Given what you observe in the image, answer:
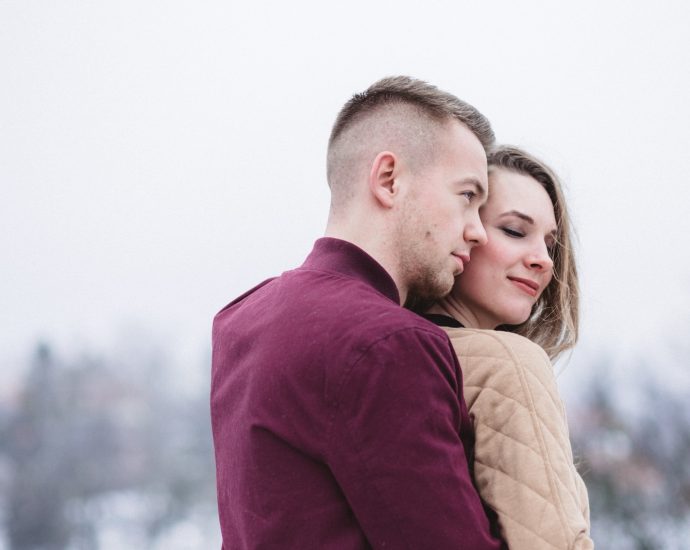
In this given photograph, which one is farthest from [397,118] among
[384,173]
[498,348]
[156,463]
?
[156,463]

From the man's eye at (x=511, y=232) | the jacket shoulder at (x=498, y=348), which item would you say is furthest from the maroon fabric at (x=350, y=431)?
the man's eye at (x=511, y=232)

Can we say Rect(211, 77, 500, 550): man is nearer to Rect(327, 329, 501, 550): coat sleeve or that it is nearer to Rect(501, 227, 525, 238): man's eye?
Rect(327, 329, 501, 550): coat sleeve

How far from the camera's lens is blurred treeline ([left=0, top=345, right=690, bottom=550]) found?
3998 millimetres

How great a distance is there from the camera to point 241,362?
3.43ft

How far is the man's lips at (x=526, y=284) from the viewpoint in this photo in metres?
1.37

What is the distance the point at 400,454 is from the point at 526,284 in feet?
2.07

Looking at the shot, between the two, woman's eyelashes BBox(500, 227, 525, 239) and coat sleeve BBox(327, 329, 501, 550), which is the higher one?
woman's eyelashes BBox(500, 227, 525, 239)

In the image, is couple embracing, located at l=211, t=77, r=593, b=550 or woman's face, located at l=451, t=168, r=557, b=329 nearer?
couple embracing, located at l=211, t=77, r=593, b=550

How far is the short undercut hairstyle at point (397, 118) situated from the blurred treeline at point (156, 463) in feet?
9.62

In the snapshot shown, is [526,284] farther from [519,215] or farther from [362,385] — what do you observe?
[362,385]

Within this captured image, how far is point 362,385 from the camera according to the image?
85 cm

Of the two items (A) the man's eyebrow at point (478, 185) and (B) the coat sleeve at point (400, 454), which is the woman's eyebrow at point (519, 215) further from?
(B) the coat sleeve at point (400, 454)

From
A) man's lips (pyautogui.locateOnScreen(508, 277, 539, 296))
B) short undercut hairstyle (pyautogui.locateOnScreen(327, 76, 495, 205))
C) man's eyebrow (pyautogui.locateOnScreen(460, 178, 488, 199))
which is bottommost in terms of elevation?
man's lips (pyautogui.locateOnScreen(508, 277, 539, 296))

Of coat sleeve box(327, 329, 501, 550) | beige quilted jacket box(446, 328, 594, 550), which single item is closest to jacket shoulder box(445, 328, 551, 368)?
beige quilted jacket box(446, 328, 594, 550)
